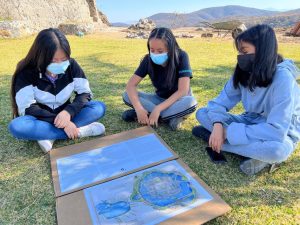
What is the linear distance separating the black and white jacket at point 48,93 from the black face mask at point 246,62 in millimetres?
1280

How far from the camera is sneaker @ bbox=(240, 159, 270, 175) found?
1820 mm

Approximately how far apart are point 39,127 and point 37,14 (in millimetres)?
12141

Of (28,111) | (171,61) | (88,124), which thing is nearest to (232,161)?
(171,61)

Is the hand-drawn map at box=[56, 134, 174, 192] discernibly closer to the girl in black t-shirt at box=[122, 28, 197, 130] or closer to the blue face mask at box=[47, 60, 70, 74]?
the girl in black t-shirt at box=[122, 28, 197, 130]

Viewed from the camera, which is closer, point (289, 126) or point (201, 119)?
point (289, 126)

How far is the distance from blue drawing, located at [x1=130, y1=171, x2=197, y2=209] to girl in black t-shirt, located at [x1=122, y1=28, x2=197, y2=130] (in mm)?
703

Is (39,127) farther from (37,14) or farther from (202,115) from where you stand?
(37,14)

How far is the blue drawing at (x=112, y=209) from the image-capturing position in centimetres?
146

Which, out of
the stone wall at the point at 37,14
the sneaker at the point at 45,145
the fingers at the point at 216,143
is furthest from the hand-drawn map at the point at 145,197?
the stone wall at the point at 37,14

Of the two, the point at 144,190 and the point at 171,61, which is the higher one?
the point at 171,61

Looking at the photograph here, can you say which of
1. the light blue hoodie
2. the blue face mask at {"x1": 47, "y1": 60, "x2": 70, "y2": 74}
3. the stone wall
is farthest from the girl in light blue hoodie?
the stone wall

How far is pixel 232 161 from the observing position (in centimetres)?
199

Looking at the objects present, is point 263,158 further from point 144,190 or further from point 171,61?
point 171,61

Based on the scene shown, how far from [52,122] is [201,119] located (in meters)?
1.19
